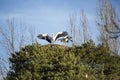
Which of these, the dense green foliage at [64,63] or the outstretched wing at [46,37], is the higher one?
the outstretched wing at [46,37]

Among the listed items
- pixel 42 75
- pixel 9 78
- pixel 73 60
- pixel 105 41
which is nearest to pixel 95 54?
pixel 73 60

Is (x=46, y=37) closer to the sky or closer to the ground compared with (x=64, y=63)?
closer to the sky

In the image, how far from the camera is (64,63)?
15492mm

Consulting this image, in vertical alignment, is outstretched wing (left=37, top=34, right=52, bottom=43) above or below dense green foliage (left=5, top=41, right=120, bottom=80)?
above

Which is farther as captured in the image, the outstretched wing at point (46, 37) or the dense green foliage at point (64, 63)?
the outstretched wing at point (46, 37)

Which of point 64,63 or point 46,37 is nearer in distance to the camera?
point 64,63

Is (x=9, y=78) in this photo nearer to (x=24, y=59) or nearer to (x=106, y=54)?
(x=24, y=59)

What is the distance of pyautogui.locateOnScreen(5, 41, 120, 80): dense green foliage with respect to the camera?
611 inches

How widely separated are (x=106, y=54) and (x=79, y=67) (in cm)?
333

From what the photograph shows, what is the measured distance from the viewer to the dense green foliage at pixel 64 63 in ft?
50.9

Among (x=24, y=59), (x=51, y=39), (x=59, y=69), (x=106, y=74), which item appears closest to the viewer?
(x=59, y=69)

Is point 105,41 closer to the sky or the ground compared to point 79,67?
closer to the sky

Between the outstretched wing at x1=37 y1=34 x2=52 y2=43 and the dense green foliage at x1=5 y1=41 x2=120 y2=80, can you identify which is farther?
the outstretched wing at x1=37 y1=34 x2=52 y2=43

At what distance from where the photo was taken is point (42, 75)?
616 inches
